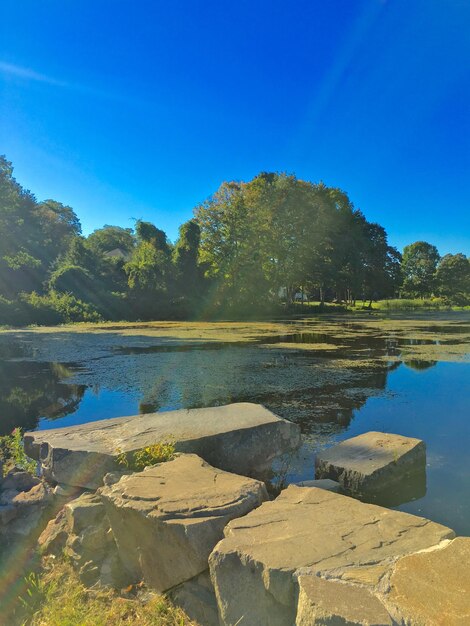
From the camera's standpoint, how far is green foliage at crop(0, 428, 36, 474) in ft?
13.7

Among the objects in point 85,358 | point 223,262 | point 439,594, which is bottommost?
point 85,358

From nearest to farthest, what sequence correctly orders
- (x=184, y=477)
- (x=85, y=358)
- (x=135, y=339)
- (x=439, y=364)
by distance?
(x=184, y=477), (x=439, y=364), (x=85, y=358), (x=135, y=339)

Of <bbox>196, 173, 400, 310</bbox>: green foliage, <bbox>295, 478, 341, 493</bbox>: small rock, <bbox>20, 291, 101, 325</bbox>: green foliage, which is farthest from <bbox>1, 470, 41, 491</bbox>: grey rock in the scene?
<bbox>196, 173, 400, 310</bbox>: green foliage

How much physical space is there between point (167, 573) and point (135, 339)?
15111 millimetres

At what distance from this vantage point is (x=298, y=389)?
7.77m

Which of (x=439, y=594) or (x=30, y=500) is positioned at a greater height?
(x=439, y=594)

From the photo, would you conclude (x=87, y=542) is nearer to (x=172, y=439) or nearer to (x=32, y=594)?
(x=32, y=594)

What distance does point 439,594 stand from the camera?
1.59m

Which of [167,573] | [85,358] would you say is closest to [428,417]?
[167,573]

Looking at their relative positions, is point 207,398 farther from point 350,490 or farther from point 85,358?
point 85,358

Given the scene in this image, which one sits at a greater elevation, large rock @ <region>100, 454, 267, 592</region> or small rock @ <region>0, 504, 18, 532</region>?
large rock @ <region>100, 454, 267, 592</region>

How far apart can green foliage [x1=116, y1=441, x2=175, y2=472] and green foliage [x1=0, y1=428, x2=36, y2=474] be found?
1246 mm

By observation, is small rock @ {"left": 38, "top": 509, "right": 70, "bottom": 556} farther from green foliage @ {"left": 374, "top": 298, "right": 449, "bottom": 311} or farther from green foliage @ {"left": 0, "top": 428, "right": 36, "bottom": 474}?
green foliage @ {"left": 374, "top": 298, "right": 449, "bottom": 311}

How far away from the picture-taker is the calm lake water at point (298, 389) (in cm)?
454
